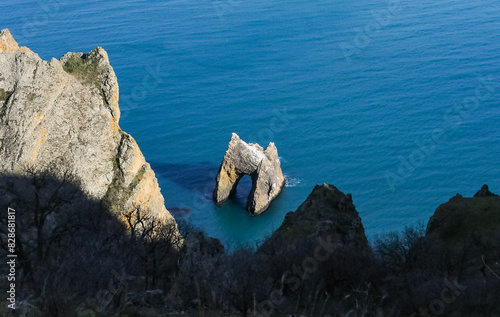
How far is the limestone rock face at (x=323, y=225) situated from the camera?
43656 millimetres

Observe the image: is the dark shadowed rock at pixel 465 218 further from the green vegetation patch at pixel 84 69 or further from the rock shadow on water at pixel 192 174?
the rock shadow on water at pixel 192 174

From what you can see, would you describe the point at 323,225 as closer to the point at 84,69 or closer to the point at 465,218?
the point at 465,218

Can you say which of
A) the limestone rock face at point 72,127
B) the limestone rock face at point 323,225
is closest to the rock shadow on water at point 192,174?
the limestone rock face at point 72,127

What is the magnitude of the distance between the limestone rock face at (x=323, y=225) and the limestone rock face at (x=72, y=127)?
16.3 m

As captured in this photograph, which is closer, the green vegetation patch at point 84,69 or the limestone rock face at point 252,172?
the green vegetation patch at point 84,69

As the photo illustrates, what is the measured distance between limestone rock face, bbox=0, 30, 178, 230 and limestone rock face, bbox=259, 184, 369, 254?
53.5 ft

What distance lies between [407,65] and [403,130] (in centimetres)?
3223

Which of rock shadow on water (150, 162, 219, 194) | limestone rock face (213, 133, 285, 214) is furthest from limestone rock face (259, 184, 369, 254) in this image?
rock shadow on water (150, 162, 219, 194)

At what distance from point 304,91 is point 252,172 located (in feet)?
162

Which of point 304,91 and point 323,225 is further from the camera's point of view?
point 304,91

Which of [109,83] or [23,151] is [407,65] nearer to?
[109,83]

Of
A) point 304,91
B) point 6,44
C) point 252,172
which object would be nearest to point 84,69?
point 6,44

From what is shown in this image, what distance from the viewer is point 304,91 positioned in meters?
136

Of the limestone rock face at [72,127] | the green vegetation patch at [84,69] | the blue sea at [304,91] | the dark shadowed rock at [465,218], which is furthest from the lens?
the blue sea at [304,91]
